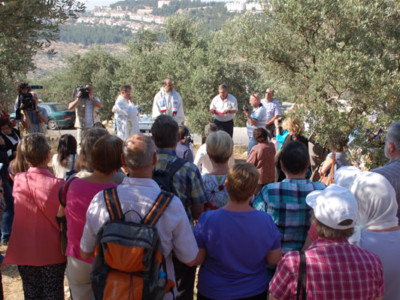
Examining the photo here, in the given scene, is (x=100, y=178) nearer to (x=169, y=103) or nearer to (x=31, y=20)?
(x=31, y=20)

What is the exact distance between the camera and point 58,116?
22.6 metres

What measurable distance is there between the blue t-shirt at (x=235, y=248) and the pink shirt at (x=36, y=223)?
1.26 meters

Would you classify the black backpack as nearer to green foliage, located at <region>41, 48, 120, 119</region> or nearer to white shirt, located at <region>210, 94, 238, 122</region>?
white shirt, located at <region>210, 94, 238, 122</region>

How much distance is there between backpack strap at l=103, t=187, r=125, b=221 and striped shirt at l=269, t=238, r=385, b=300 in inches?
38.7

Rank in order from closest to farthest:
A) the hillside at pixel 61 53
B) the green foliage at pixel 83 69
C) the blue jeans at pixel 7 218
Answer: the blue jeans at pixel 7 218
the green foliage at pixel 83 69
the hillside at pixel 61 53

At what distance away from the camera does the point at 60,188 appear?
9.36 feet

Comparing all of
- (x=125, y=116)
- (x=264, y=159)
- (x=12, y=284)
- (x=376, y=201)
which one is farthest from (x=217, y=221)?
(x=125, y=116)

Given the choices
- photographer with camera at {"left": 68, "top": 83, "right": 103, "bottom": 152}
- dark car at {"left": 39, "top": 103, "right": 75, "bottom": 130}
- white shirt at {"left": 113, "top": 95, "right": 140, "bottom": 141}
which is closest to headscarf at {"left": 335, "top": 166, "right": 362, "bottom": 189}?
photographer with camera at {"left": 68, "top": 83, "right": 103, "bottom": 152}

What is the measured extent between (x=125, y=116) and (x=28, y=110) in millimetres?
2845

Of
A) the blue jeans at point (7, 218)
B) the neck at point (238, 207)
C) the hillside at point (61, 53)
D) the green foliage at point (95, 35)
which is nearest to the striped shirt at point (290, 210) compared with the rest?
the neck at point (238, 207)

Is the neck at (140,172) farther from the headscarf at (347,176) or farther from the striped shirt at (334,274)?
the headscarf at (347,176)

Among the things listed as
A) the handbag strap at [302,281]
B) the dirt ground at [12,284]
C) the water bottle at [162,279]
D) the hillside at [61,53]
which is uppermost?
the hillside at [61,53]

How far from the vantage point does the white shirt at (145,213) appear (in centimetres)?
233

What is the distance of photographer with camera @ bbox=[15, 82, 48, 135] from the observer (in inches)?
275
